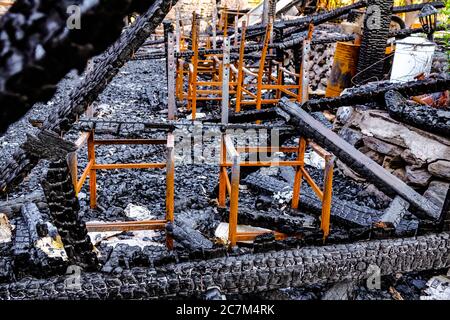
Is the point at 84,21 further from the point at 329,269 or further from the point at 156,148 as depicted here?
the point at 156,148

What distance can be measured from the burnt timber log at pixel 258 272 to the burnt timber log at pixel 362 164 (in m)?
0.37

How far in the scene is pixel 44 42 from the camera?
52cm

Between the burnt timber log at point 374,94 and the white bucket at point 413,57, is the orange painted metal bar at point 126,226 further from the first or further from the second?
the white bucket at point 413,57

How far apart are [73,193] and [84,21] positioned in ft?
8.45

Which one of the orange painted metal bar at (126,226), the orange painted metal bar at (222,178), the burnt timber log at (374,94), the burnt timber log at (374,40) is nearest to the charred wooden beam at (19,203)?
the orange painted metal bar at (126,226)

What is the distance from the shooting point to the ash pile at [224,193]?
2.71 m

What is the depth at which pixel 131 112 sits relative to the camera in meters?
9.89

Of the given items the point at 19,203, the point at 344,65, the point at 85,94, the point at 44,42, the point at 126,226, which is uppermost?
the point at 44,42

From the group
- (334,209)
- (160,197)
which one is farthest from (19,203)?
(334,209)

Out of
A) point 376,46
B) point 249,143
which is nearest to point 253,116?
point 249,143

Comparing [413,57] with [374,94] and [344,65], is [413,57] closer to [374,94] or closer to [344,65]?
[374,94]

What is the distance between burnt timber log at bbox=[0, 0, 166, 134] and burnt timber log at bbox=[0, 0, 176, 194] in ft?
7.11

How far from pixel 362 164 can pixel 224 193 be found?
5.84 feet

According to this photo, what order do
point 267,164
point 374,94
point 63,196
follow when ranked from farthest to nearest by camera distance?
point 374,94 → point 267,164 → point 63,196
